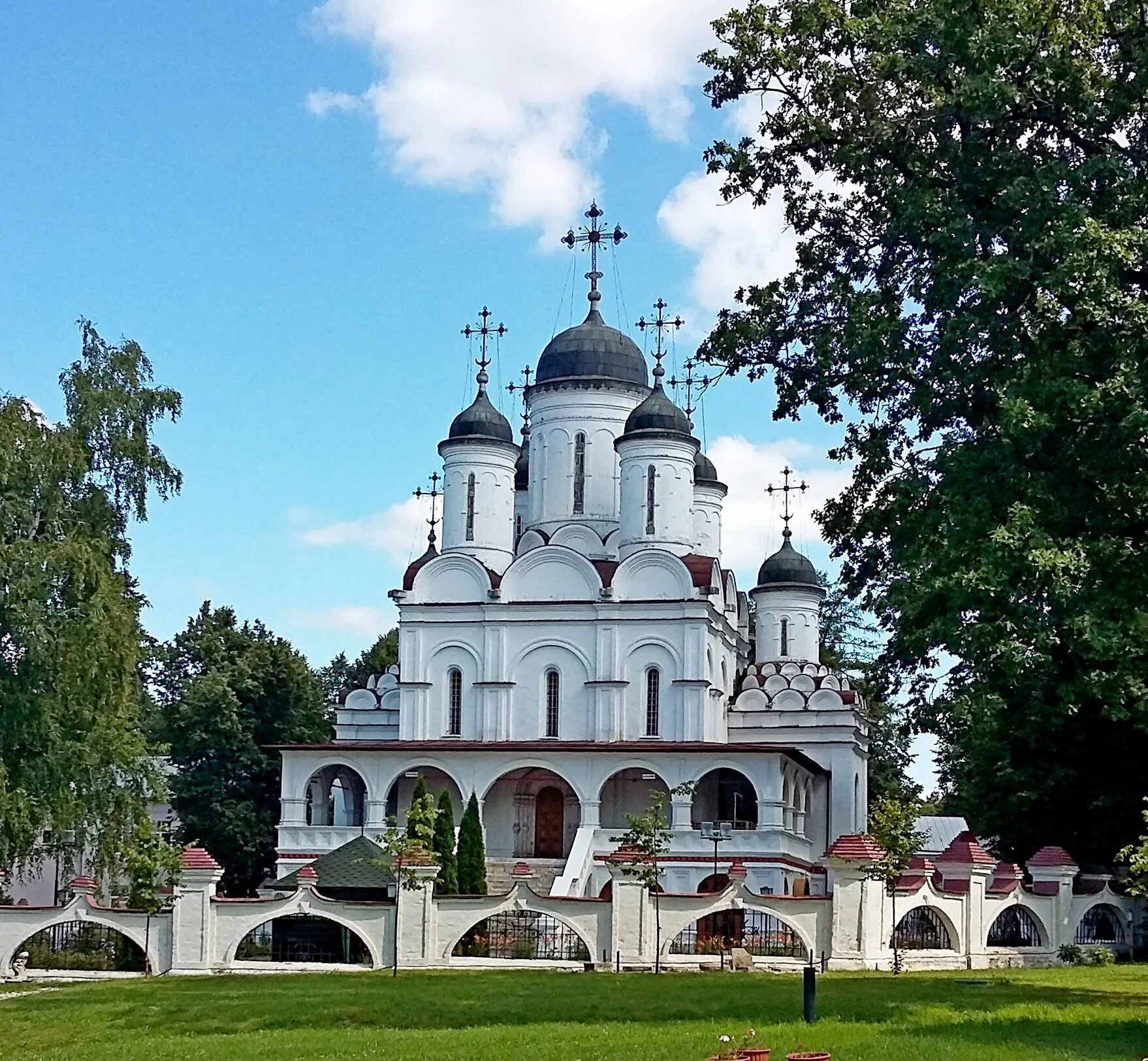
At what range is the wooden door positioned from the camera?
43.8 m

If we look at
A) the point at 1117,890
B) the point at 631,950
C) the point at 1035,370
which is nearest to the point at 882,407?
the point at 1035,370

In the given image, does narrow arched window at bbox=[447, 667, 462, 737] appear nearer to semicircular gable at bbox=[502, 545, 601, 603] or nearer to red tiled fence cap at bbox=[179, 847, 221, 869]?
semicircular gable at bbox=[502, 545, 601, 603]

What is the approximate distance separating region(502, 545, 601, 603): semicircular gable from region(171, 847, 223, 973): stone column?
18661 mm

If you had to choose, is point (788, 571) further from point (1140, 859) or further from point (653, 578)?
point (1140, 859)

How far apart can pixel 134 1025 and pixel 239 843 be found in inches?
1112

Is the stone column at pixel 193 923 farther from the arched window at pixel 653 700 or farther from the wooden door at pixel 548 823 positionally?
the arched window at pixel 653 700

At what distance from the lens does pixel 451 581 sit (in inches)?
1780

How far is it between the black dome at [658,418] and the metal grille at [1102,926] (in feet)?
61.0

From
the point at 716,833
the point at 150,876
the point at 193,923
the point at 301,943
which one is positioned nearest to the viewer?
the point at 193,923

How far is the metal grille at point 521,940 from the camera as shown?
87.9 feet

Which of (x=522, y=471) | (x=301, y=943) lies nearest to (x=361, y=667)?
(x=522, y=471)

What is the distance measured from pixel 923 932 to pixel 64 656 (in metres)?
14.6

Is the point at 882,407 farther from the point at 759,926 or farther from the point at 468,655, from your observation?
the point at 468,655

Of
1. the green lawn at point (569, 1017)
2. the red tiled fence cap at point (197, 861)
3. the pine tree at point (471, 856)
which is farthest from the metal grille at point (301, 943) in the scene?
the pine tree at point (471, 856)
